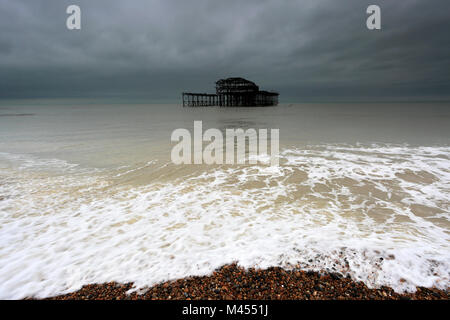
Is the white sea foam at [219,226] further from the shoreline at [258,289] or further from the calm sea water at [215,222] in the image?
the shoreline at [258,289]

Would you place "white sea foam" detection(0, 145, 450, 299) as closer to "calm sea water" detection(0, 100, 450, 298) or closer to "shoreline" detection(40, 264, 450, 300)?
"calm sea water" detection(0, 100, 450, 298)

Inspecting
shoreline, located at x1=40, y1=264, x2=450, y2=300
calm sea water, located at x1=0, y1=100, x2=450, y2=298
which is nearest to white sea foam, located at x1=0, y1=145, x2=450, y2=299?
calm sea water, located at x1=0, y1=100, x2=450, y2=298

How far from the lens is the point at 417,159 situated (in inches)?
379

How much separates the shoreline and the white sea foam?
0.50 ft

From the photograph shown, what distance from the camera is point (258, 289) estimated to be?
2.81 meters

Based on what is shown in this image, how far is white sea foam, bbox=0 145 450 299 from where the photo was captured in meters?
3.23

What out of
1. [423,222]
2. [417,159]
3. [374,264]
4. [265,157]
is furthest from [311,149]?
[374,264]

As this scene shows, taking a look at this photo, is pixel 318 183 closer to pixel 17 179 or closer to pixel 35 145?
pixel 17 179

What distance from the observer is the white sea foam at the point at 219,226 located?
3229mm

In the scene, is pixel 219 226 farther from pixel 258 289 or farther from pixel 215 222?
pixel 258 289

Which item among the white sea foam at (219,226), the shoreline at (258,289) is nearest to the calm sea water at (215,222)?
the white sea foam at (219,226)

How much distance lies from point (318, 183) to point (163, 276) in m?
5.39

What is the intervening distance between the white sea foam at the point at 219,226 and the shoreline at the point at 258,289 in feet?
0.50
